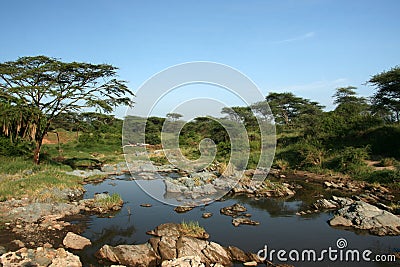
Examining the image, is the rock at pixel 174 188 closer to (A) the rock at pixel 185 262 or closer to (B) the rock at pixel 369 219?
(B) the rock at pixel 369 219

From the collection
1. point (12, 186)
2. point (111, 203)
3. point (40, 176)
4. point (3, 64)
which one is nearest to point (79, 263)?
point (111, 203)

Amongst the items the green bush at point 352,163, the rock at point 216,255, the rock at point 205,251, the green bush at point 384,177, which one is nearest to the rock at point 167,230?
the rock at point 205,251

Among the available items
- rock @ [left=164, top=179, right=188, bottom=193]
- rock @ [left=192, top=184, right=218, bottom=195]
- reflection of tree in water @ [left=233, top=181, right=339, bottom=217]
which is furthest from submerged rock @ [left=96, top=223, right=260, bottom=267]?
rock @ [left=164, top=179, right=188, bottom=193]

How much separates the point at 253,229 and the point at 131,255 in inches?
148

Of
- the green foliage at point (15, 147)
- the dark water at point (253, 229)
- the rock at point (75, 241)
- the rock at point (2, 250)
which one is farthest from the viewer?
the green foliage at point (15, 147)

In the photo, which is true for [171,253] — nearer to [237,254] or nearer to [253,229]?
[237,254]

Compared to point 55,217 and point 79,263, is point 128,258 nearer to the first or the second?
point 79,263

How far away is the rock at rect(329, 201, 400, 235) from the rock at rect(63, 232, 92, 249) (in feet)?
22.9

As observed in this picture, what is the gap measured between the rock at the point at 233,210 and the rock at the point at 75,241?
4675mm

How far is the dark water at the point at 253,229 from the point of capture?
7996 millimetres

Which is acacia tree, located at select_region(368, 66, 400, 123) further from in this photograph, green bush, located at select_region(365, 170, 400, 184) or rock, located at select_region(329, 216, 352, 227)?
rock, located at select_region(329, 216, 352, 227)

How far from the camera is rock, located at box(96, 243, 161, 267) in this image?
274 inches

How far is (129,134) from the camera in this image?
4081 centimetres

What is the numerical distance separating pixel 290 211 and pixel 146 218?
200 inches
